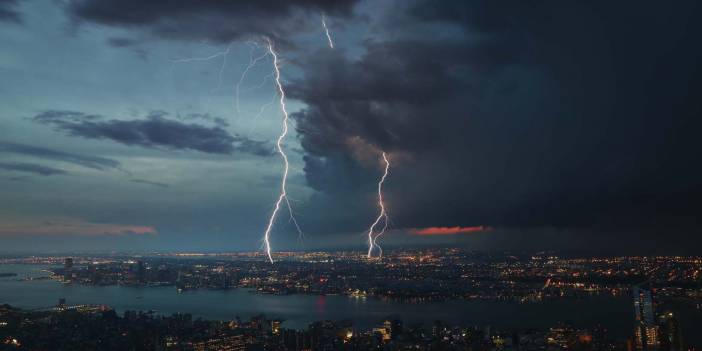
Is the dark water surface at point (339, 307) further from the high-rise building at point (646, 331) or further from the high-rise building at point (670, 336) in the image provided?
the high-rise building at point (670, 336)

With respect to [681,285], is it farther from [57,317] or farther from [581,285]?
[57,317]

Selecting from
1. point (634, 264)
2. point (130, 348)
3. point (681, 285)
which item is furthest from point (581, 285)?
point (130, 348)

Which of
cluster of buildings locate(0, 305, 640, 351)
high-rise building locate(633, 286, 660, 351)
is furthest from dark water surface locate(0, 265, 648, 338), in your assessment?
cluster of buildings locate(0, 305, 640, 351)

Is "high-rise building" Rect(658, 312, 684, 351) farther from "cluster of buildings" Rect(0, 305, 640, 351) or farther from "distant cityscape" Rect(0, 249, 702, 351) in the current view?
"cluster of buildings" Rect(0, 305, 640, 351)

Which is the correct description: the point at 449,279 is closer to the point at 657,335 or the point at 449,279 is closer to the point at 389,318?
the point at 389,318

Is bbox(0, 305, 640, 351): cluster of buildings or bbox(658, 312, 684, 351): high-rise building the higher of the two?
bbox(658, 312, 684, 351): high-rise building

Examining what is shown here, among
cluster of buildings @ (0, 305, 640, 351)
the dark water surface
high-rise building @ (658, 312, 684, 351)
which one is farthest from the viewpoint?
the dark water surface

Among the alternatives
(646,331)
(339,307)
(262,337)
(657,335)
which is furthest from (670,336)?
(339,307)
